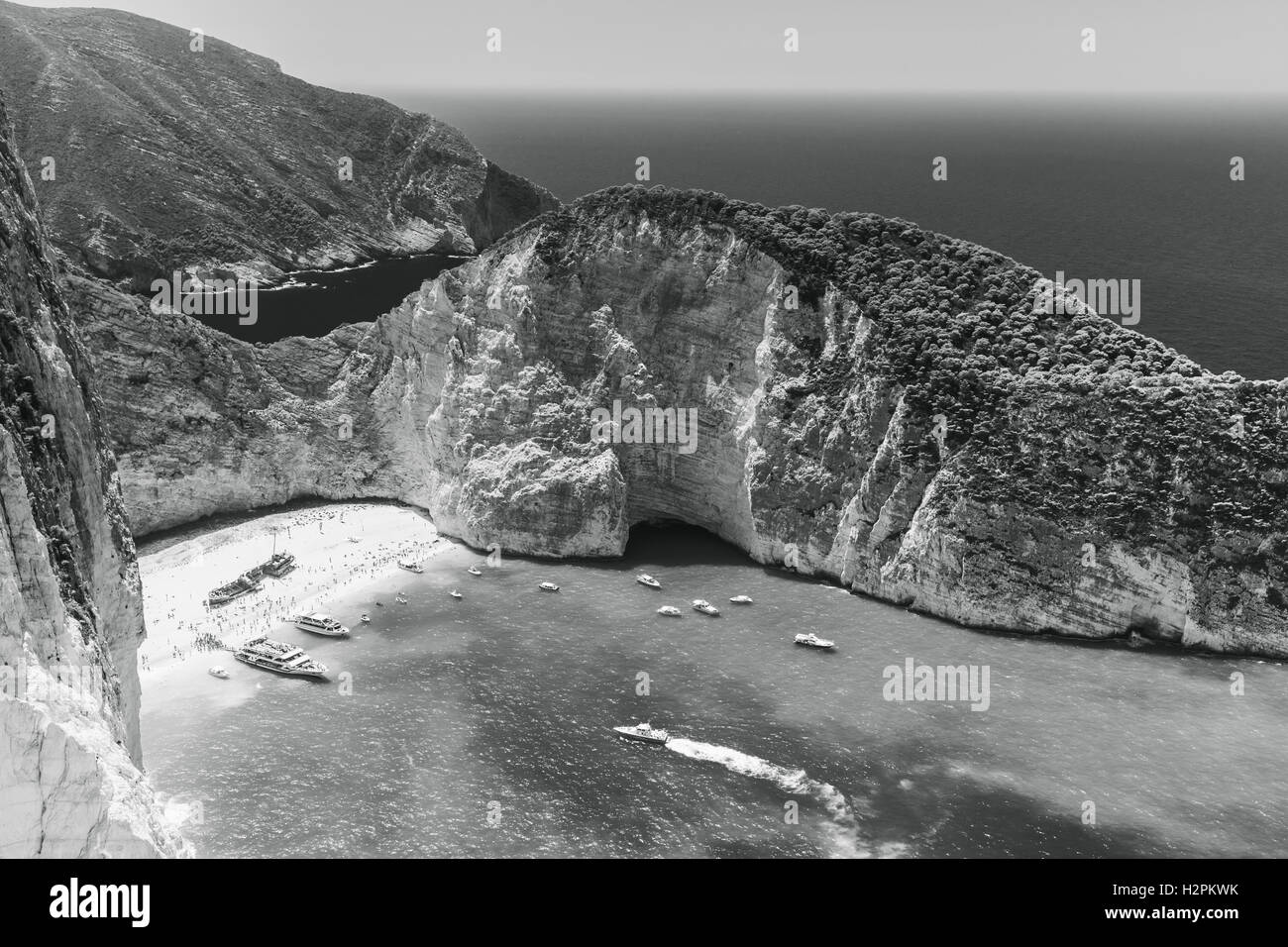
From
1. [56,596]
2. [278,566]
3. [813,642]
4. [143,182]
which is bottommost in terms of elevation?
[813,642]

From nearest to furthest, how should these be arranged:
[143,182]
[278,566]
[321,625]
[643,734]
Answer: [643,734]
[321,625]
[278,566]
[143,182]

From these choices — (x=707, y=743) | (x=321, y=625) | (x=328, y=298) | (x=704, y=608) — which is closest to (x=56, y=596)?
(x=707, y=743)

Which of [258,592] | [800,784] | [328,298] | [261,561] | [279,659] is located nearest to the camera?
[800,784]

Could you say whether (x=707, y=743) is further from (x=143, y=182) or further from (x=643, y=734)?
(x=143, y=182)

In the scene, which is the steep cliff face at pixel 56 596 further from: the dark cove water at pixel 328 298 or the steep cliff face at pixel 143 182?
the steep cliff face at pixel 143 182

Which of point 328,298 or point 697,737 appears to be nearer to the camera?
point 697,737

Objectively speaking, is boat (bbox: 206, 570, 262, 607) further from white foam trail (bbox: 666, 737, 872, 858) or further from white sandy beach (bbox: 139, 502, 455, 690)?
white foam trail (bbox: 666, 737, 872, 858)

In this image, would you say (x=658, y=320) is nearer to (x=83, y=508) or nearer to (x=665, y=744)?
(x=665, y=744)

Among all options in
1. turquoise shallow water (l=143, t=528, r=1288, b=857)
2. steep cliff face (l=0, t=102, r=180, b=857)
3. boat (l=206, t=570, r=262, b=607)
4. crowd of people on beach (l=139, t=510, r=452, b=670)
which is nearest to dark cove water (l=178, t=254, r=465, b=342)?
crowd of people on beach (l=139, t=510, r=452, b=670)
